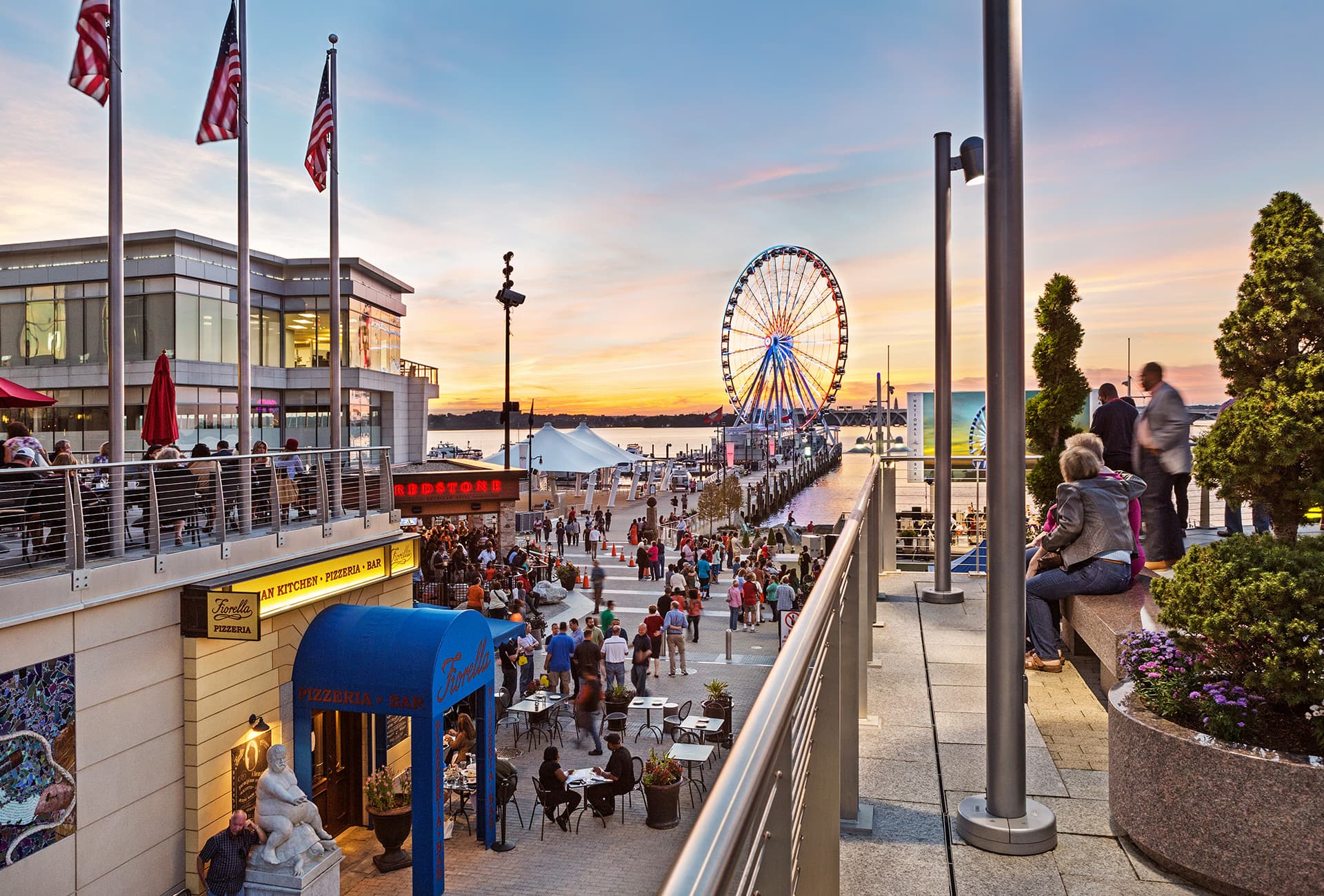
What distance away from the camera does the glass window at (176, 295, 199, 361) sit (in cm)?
4322

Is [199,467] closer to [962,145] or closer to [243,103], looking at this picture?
[243,103]

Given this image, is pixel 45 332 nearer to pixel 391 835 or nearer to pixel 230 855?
pixel 391 835

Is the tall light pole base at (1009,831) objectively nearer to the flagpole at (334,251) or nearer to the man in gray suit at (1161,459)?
the man in gray suit at (1161,459)

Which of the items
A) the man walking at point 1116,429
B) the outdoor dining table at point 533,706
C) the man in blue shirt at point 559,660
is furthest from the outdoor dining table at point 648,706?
the man walking at point 1116,429

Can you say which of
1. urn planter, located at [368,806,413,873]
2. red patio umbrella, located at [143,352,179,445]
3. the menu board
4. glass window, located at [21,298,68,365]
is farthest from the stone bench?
glass window, located at [21,298,68,365]

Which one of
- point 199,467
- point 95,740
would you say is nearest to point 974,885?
point 95,740

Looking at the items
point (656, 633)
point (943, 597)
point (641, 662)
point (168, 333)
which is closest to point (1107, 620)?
point (943, 597)

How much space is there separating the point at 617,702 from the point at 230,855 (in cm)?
781

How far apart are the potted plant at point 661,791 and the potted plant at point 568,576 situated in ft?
55.7

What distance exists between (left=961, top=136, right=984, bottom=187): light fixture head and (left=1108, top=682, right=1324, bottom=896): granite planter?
20.3ft

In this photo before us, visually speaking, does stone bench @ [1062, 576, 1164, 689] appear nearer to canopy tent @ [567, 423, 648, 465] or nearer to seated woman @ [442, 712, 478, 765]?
seated woman @ [442, 712, 478, 765]

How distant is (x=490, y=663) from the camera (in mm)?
13750

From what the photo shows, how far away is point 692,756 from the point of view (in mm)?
13531

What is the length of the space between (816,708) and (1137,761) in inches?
80.4
